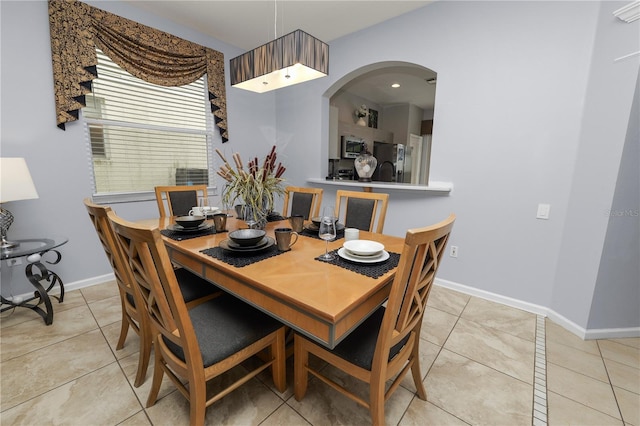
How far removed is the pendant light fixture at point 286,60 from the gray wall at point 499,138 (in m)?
1.38

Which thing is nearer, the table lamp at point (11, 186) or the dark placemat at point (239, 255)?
the dark placemat at point (239, 255)

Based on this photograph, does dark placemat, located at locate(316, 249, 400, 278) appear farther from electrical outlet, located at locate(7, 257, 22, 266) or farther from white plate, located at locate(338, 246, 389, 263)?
electrical outlet, located at locate(7, 257, 22, 266)

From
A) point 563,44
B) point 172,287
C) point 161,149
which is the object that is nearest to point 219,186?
point 161,149

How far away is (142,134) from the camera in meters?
2.92

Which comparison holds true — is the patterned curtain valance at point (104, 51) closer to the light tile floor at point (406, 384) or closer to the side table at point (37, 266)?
the side table at point (37, 266)

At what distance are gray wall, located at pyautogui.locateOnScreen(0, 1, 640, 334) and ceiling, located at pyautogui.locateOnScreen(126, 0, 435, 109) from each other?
0.53 ft

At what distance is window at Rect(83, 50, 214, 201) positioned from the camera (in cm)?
262

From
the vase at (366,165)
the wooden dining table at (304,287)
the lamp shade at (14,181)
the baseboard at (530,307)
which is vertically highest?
the vase at (366,165)

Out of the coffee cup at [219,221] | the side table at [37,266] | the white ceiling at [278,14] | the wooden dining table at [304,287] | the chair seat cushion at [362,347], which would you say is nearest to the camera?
the wooden dining table at [304,287]

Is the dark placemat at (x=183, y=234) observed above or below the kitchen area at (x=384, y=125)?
below

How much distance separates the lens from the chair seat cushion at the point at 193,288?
1.60 metres

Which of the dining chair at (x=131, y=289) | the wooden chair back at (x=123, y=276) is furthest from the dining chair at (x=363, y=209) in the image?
the wooden chair back at (x=123, y=276)

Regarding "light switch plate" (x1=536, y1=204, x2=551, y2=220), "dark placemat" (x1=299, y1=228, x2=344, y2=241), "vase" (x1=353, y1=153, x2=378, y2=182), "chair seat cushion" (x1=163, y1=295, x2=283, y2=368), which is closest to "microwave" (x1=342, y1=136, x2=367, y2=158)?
"vase" (x1=353, y1=153, x2=378, y2=182)

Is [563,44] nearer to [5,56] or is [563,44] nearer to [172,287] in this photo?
[172,287]
